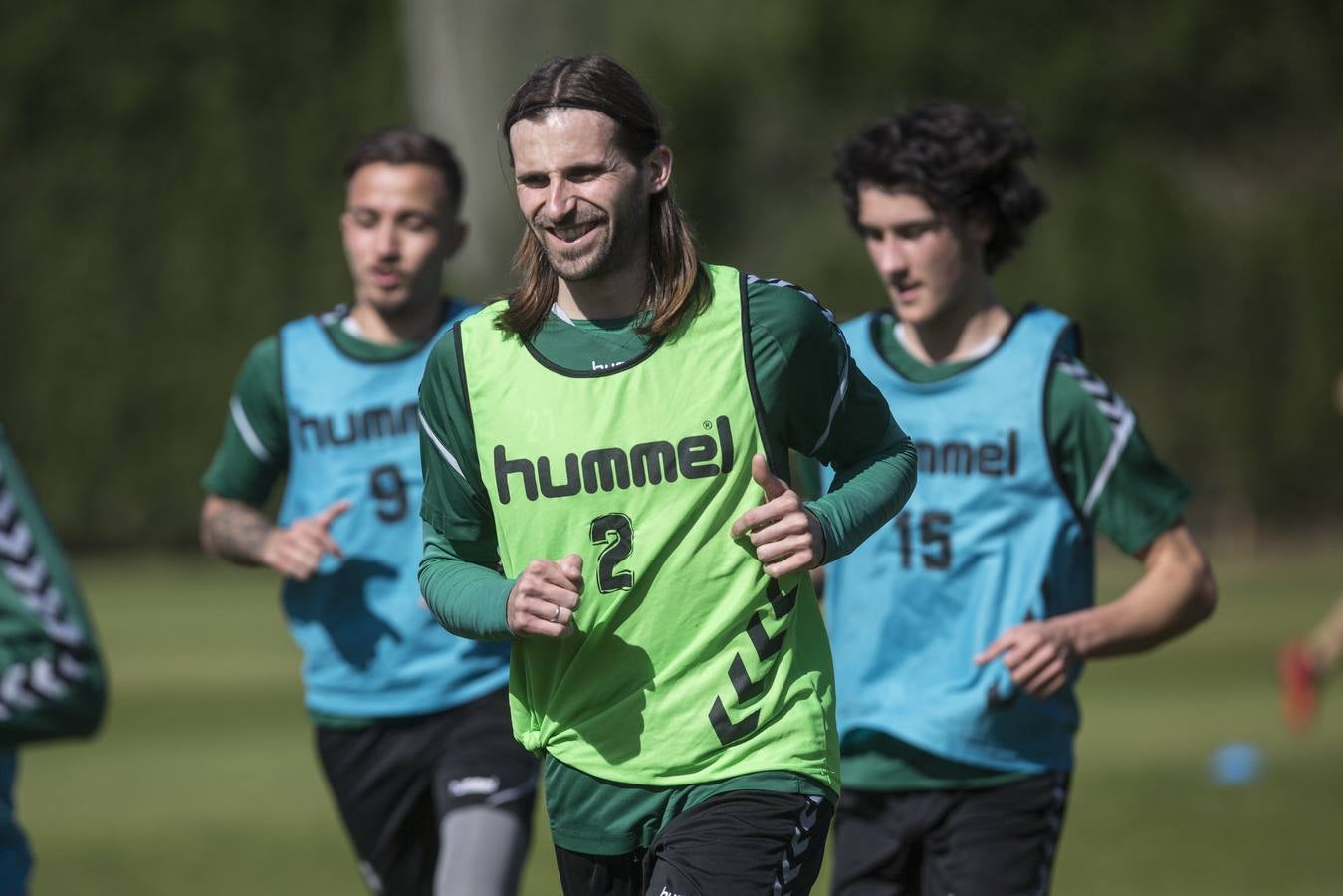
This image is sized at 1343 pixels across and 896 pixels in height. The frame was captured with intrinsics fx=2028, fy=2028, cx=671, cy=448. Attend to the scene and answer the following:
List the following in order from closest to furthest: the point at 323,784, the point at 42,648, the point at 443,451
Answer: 1. the point at 42,648
2. the point at 443,451
3. the point at 323,784

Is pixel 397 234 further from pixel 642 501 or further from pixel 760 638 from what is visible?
pixel 760 638

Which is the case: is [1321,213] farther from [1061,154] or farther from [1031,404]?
[1031,404]

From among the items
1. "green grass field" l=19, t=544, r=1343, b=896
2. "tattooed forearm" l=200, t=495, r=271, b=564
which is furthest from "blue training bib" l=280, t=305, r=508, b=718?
"green grass field" l=19, t=544, r=1343, b=896

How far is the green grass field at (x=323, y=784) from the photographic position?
9508mm

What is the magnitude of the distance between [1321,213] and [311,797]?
2001 centimetres

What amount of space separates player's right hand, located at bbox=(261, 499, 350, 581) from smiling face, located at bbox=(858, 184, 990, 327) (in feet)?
5.33

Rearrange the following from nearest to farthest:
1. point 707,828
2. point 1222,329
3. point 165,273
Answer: point 707,828 → point 1222,329 → point 165,273

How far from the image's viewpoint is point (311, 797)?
500 inches

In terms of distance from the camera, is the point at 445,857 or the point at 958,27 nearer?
the point at 445,857

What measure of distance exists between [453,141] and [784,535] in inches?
1197

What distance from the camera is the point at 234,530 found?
19.5 ft

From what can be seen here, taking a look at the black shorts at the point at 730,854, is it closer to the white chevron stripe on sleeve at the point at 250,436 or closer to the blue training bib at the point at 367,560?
the blue training bib at the point at 367,560

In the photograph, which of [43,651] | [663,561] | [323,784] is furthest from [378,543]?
[323,784]

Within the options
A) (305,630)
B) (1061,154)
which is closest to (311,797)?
(305,630)
